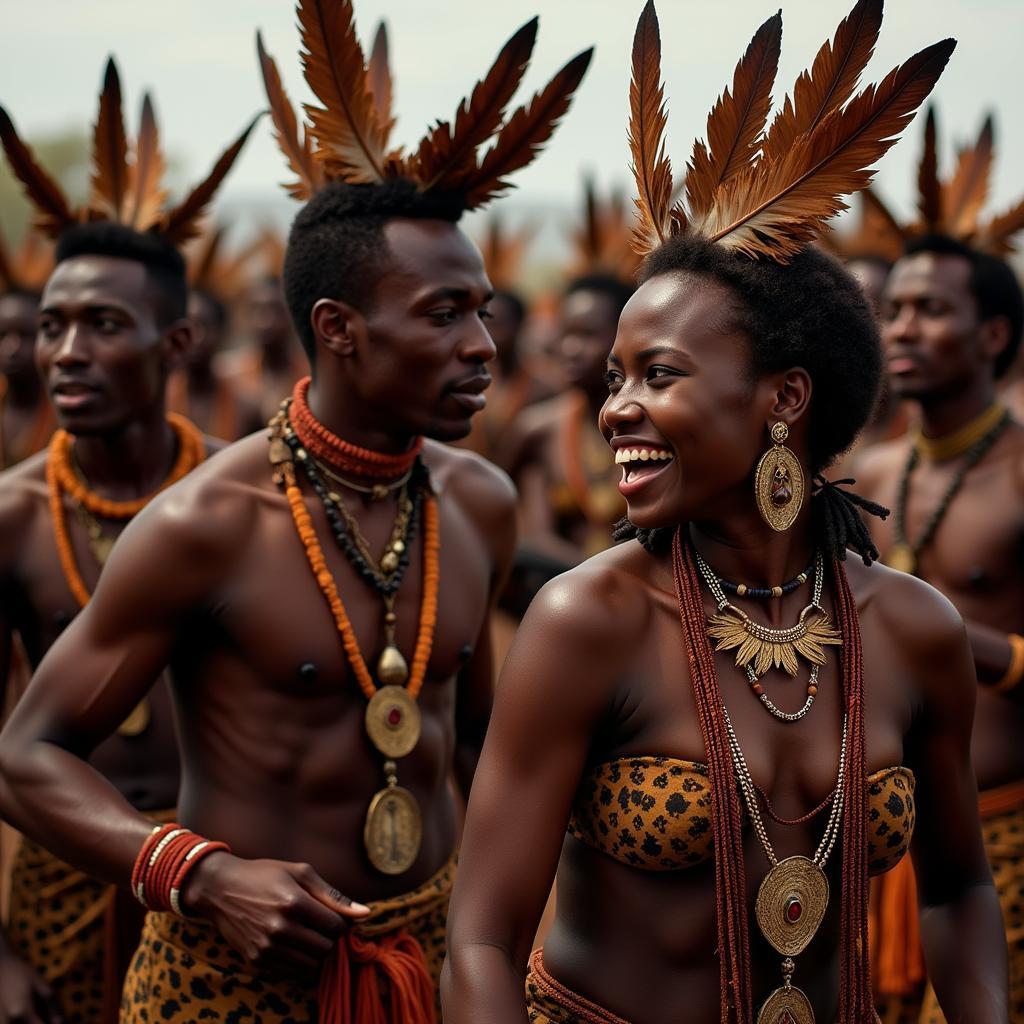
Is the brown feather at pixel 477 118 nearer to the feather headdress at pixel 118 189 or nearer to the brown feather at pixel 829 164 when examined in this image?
the feather headdress at pixel 118 189

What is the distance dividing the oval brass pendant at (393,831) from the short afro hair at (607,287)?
573cm

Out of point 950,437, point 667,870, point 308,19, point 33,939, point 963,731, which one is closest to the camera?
point 667,870

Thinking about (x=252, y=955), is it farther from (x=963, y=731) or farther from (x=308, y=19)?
(x=308, y=19)

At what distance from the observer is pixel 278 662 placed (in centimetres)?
344

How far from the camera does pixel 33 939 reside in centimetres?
437

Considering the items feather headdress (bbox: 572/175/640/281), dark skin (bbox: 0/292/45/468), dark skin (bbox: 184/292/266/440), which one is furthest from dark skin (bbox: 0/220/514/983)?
dark skin (bbox: 184/292/266/440)

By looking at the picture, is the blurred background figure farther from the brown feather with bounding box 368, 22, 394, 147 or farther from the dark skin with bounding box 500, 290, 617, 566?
the brown feather with bounding box 368, 22, 394, 147

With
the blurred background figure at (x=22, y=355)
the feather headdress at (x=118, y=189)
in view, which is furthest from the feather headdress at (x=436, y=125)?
the blurred background figure at (x=22, y=355)

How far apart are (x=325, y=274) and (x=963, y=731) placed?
6.60 ft

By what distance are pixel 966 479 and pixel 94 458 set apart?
114 inches

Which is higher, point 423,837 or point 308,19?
point 308,19

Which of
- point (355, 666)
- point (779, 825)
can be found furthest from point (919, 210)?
point (779, 825)

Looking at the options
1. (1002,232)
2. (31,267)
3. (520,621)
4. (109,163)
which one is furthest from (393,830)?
(31,267)

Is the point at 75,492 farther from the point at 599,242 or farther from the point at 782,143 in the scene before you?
the point at 599,242
